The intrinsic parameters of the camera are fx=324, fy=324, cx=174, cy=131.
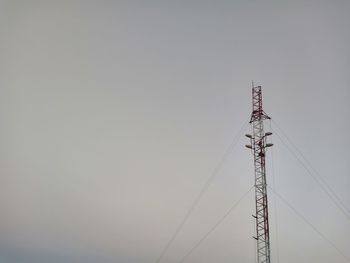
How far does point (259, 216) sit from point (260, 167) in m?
2.40

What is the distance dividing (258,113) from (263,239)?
6184 mm

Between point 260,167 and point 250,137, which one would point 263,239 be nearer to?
point 260,167

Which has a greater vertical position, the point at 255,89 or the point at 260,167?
the point at 255,89

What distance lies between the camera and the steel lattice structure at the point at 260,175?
15495mm

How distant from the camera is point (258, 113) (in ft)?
50.6

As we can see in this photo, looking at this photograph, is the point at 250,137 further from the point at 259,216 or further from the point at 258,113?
the point at 259,216

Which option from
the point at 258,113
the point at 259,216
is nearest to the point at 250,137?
the point at 258,113

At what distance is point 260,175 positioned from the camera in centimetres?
1609

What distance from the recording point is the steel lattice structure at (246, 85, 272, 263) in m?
15.5

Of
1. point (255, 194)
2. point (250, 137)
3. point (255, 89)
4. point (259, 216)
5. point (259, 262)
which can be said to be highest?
point (255, 89)

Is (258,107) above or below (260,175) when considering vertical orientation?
above

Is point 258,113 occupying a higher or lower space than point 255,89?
lower

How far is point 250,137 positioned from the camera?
51.1ft

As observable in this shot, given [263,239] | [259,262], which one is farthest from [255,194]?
[259,262]
